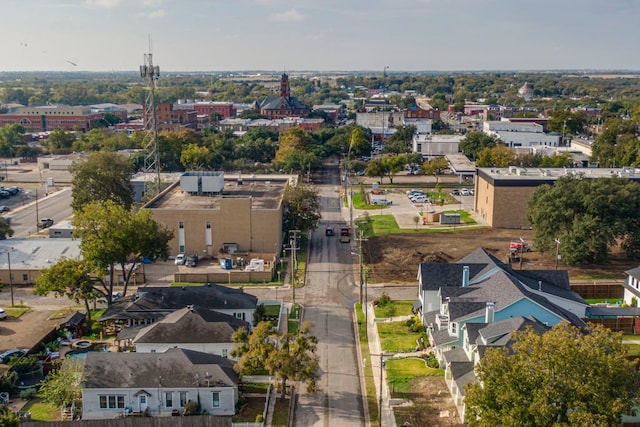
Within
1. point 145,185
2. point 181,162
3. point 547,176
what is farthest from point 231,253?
point 181,162

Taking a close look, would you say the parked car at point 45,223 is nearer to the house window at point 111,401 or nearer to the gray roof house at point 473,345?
the house window at point 111,401

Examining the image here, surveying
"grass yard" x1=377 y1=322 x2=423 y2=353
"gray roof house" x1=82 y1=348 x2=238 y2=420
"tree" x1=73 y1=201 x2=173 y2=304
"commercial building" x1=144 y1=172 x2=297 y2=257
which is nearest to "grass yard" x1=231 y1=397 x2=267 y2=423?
"gray roof house" x1=82 y1=348 x2=238 y2=420

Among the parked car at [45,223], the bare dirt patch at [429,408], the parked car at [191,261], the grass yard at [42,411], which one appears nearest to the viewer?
the bare dirt patch at [429,408]

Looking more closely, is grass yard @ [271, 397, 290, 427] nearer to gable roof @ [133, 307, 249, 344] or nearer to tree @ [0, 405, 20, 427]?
gable roof @ [133, 307, 249, 344]

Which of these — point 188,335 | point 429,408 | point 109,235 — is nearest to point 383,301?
point 429,408

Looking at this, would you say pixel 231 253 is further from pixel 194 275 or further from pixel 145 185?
pixel 145 185

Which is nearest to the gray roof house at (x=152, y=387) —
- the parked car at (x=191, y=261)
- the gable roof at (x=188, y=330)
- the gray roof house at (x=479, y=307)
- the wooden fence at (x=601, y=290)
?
the gable roof at (x=188, y=330)
